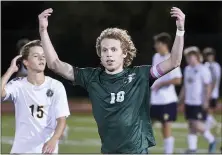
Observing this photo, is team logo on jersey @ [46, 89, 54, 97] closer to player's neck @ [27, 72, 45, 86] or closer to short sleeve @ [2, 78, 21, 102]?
player's neck @ [27, 72, 45, 86]

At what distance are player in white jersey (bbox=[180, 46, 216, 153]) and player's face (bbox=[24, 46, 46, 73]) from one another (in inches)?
195

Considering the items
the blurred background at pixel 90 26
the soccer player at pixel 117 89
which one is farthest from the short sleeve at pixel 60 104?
the blurred background at pixel 90 26

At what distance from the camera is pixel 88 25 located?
79.2 feet

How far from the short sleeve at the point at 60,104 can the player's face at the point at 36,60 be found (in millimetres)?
283

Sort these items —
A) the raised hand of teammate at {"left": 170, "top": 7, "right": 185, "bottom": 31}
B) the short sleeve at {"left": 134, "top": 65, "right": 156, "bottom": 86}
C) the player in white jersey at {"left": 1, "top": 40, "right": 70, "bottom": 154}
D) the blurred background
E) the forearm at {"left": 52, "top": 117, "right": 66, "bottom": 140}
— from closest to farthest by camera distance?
the raised hand of teammate at {"left": 170, "top": 7, "right": 185, "bottom": 31} < the short sleeve at {"left": 134, "top": 65, "right": 156, "bottom": 86} < the forearm at {"left": 52, "top": 117, "right": 66, "bottom": 140} < the player in white jersey at {"left": 1, "top": 40, "right": 70, "bottom": 154} < the blurred background

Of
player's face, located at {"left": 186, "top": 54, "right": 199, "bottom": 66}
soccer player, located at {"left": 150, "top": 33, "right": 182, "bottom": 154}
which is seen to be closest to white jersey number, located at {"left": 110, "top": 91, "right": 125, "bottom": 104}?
soccer player, located at {"left": 150, "top": 33, "right": 182, "bottom": 154}

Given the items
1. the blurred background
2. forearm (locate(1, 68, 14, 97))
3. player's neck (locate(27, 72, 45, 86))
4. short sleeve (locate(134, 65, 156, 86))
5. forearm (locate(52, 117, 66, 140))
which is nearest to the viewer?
short sleeve (locate(134, 65, 156, 86))

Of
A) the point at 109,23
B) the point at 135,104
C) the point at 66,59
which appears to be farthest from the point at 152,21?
the point at 135,104

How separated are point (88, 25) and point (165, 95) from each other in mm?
14681

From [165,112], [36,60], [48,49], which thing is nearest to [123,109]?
[48,49]

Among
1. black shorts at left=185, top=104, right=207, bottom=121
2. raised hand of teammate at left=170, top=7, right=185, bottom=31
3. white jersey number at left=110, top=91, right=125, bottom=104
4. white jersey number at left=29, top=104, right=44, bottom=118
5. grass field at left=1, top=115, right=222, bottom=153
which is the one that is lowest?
grass field at left=1, top=115, right=222, bottom=153

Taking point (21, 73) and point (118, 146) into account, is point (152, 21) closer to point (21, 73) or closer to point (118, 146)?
point (21, 73)

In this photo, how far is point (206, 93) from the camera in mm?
10562

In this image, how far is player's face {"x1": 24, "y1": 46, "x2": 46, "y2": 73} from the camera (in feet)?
19.2
